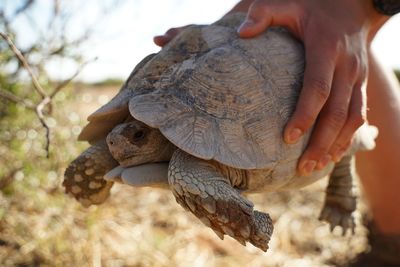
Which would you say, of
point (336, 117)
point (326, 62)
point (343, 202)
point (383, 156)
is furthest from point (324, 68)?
point (383, 156)

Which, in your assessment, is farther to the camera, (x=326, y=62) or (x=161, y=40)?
(x=161, y=40)

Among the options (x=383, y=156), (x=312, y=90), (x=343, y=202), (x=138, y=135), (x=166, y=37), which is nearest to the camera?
(x=138, y=135)

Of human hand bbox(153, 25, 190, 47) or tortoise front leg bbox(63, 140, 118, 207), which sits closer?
tortoise front leg bbox(63, 140, 118, 207)

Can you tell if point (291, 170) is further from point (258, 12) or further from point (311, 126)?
point (258, 12)

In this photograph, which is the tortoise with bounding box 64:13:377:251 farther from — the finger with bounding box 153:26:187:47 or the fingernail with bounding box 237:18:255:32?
the finger with bounding box 153:26:187:47

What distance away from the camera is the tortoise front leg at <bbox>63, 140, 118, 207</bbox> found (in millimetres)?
2088

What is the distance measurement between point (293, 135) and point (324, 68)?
0.33 meters

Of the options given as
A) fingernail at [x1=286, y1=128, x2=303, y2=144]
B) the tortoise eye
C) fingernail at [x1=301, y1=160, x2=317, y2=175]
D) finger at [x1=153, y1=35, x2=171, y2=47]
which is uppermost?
finger at [x1=153, y1=35, x2=171, y2=47]

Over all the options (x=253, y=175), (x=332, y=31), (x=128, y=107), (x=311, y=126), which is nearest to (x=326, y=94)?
(x=311, y=126)

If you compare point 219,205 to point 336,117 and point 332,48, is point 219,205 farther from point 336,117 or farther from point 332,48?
point 332,48

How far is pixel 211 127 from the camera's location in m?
1.74

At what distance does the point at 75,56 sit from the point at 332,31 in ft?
4.30

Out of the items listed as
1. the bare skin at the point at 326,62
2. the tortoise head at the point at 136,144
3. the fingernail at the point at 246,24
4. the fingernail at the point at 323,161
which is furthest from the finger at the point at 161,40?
the fingernail at the point at 323,161

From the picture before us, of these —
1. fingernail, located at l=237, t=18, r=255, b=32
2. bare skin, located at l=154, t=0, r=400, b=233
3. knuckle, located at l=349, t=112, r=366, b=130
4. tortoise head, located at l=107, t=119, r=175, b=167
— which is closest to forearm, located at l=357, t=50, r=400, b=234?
bare skin, located at l=154, t=0, r=400, b=233
